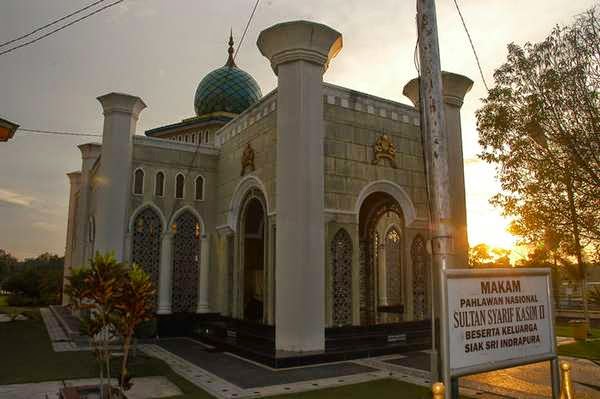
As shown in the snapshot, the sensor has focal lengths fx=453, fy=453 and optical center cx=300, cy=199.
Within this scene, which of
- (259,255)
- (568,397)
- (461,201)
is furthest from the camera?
(259,255)

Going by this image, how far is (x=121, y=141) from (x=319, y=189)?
265 inches

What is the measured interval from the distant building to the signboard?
649cm

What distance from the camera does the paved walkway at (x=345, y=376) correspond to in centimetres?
750

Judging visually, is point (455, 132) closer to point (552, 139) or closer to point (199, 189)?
point (552, 139)

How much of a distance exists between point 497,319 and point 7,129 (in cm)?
721

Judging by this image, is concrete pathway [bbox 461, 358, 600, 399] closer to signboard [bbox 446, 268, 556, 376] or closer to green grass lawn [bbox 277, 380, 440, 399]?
green grass lawn [bbox 277, 380, 440, 399]

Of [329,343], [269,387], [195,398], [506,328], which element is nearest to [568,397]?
[506,328]

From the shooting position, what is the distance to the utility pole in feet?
17.7

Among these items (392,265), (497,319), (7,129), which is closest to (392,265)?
(392,265)

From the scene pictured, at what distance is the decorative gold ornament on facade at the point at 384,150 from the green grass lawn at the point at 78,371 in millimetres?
6057

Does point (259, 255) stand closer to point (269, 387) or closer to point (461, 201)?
point (461, 201)

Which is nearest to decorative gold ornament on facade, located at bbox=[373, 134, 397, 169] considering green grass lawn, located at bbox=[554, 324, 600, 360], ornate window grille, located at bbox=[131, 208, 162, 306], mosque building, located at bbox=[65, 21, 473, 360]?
mosque building, located at bbox=[65, 21, 473, 360]

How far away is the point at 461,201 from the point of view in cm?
1360

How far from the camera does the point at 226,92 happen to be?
64.5ft
